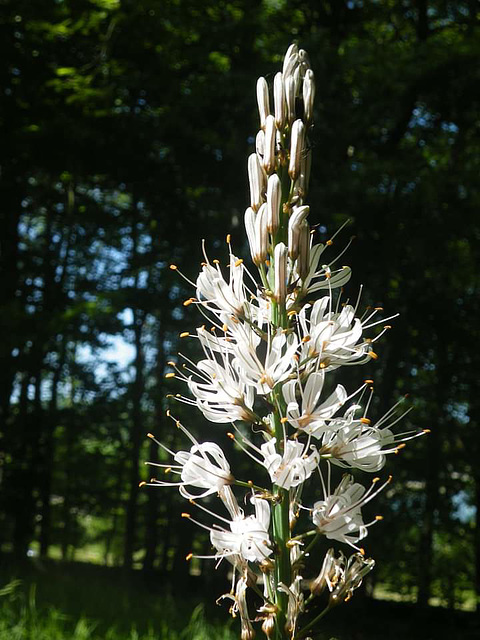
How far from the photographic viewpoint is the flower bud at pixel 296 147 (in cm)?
185

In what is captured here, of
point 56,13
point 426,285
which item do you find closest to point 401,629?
point 426,285

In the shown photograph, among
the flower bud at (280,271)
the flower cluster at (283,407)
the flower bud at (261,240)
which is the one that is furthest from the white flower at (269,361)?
the flower bud at (261,240)

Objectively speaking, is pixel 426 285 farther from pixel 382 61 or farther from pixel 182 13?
pixel 182 13

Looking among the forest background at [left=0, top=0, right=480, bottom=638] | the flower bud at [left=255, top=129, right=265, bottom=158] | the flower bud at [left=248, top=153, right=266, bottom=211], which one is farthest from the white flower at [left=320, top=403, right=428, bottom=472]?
the forest background at [left=0, top=0, right=480, bottom=638]

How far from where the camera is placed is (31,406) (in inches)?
551

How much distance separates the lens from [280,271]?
176 cm

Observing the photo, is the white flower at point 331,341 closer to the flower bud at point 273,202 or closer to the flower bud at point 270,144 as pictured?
the flower bud at point 273,202

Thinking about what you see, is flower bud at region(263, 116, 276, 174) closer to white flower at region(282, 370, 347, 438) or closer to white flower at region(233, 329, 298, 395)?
white flower at region(233, 329, 298, 395)

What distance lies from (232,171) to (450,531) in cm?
670

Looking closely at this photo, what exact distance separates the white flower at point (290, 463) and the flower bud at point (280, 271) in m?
0.41

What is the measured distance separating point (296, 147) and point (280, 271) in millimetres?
383

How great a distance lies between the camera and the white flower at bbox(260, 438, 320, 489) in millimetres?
1588

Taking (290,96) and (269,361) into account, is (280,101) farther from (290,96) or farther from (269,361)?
(269,361)

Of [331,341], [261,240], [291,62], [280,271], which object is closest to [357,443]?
[331,341]
